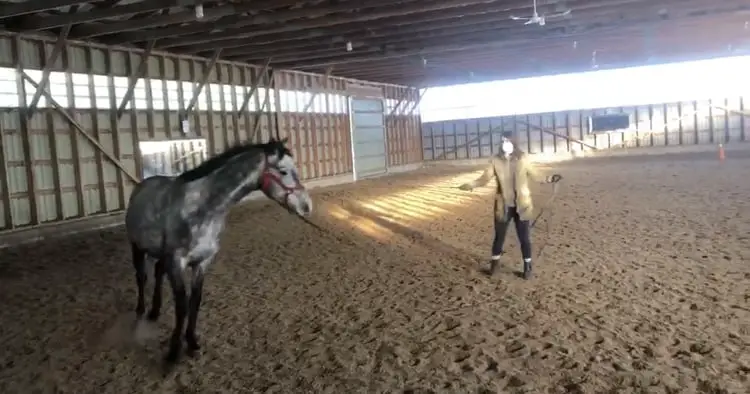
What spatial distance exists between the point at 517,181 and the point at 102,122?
9.45 metres

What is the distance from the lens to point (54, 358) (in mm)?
5301

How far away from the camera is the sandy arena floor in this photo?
4.40 m

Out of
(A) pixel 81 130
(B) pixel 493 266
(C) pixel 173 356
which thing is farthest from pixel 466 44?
(C) pixel 173 356

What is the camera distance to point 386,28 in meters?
14.6

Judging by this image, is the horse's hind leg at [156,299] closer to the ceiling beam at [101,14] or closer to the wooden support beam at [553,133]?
the ceiling beam at [101,14]

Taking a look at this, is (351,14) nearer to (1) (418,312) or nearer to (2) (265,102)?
(2) (265,102)

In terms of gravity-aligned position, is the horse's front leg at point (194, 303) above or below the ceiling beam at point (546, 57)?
below

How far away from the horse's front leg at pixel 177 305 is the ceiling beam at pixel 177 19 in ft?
21.3

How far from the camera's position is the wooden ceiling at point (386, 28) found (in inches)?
440

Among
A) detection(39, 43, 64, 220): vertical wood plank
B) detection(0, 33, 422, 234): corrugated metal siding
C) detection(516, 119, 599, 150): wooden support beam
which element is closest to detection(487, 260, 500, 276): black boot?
detection(0, 33, 422, 234): corrugated metal siding

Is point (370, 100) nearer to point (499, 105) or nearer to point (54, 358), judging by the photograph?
point (499, 105)

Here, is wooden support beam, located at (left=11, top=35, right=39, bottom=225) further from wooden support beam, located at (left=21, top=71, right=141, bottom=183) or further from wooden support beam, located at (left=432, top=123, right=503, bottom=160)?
wooden support beam, located at (left=432, top=123, right=503, bottom=160)

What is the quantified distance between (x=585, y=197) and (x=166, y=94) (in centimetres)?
963

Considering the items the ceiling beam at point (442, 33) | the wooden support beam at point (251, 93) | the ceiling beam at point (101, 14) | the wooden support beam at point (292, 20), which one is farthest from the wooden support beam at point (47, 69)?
the wooden support beam at point (251, 93)
